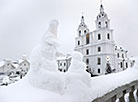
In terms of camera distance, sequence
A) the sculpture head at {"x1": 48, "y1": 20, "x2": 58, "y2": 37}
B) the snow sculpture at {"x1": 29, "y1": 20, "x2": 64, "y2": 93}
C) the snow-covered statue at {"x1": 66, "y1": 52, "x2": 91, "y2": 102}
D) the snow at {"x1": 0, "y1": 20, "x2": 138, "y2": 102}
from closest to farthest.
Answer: the snow at {"x1": 0, "y1": 20, "x2": 138, "y2": 102} → the snow sculpture at {"x1": 29, "y1": 20, "x2": 64, "y2": 93} → the snow-covered statue at {"x1": 66, "y1": 52, "x2": 91, "y2": 102} → the sculpture head at {"x1": 48, "y1": 20, "x2": 58, "y2": 37}

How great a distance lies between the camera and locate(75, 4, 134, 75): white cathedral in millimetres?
30250

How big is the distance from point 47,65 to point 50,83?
28cm

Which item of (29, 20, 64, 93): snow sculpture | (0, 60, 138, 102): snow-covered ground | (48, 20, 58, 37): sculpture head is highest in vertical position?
(48, 20, 58, 37): sculpture head

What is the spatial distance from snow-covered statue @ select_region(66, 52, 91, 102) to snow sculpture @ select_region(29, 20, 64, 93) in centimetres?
17

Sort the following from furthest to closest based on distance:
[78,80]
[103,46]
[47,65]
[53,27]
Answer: [103,46], [53,27], [78,80], [47,65]

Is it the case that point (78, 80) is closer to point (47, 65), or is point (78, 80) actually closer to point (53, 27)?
point (47, 65)

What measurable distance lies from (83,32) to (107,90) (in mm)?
34557

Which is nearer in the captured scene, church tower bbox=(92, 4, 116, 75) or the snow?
the snow

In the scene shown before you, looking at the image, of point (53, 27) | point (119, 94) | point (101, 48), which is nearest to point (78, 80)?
point (53, 27)

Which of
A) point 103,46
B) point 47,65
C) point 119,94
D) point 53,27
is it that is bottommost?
point 119,94

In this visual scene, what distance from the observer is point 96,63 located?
103ft

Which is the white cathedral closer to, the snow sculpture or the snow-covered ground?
the snow-covered ground

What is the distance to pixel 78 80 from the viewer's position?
2250 millimetres

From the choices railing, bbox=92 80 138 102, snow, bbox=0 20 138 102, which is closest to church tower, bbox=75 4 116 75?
railing, bbox=92 80 138 102
